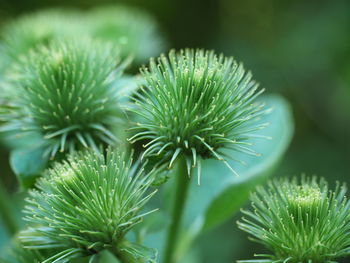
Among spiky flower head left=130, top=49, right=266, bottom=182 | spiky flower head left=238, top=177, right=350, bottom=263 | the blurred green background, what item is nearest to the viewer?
spiky flower head left=238, top=177, right=350, bottom=263

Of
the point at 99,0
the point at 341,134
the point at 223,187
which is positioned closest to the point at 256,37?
the point at 341,134

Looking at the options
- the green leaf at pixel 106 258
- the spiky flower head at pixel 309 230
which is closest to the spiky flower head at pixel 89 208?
the green leaf at pixel 106 258

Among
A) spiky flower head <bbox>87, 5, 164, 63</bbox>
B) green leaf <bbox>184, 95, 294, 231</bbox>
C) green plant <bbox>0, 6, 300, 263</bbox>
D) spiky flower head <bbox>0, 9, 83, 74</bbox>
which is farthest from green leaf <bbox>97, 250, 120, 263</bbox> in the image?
spiky flower head <bbox>87, 5, 164, 63</bbox>

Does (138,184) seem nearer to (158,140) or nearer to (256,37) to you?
(158,140)

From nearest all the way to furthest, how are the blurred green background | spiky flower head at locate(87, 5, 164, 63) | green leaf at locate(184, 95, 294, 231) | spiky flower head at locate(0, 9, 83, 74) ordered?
green leaf at locate(184, 95, 294, 231)
spiky flower head at locate(0, 9, 83, 74)
spiky flower head at locate(87, 5, 164, 63)
the blurred green background

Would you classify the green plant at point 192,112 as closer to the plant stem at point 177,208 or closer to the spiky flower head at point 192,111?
the spiky flower head at point 192,111

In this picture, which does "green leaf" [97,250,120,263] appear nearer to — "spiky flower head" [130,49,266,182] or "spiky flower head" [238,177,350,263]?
"spiky flower head" [130,49,266,182]
